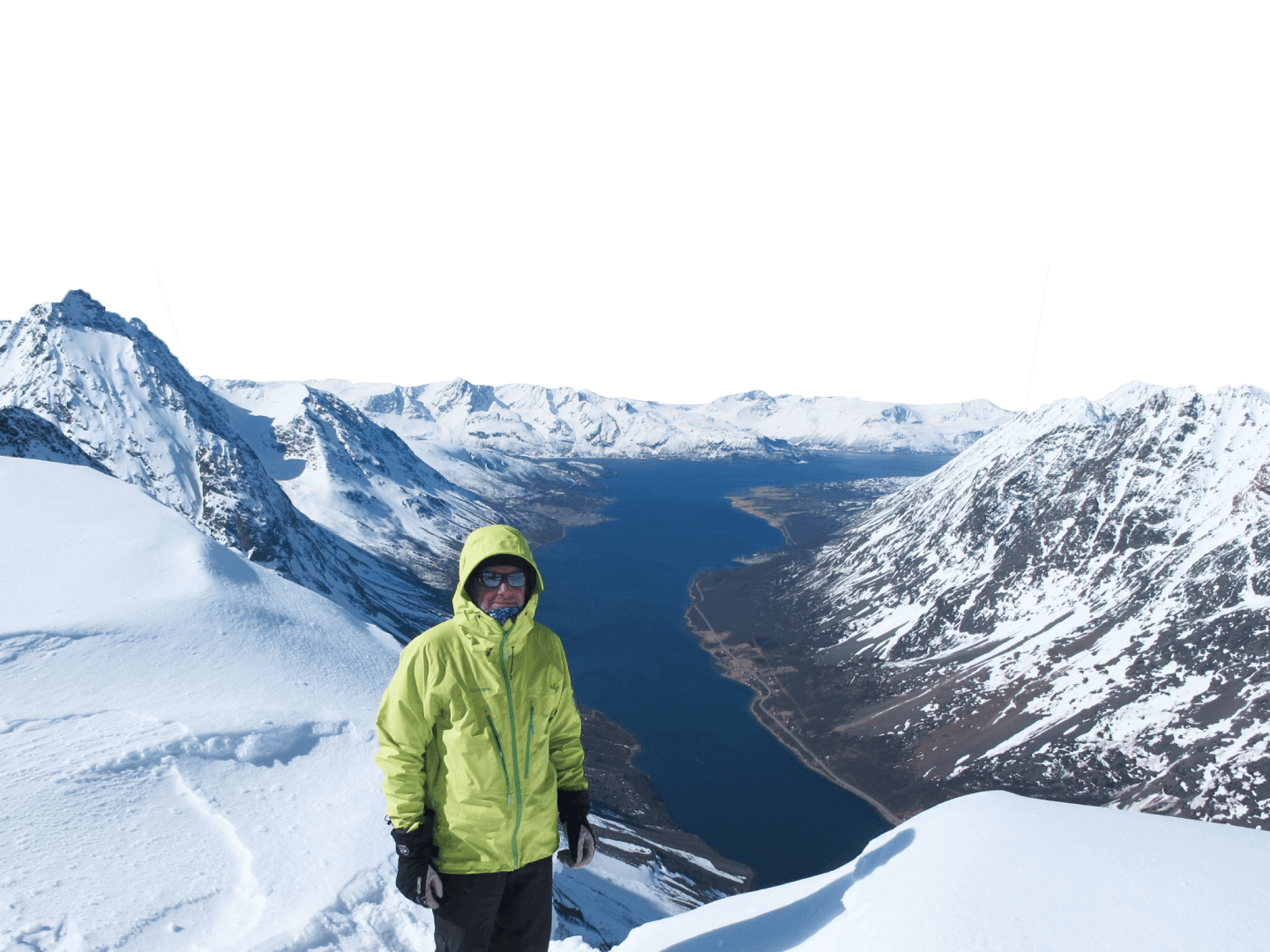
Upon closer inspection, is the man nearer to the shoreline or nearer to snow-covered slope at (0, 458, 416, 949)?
snow-covered slope at (0, 458, 416, 949)

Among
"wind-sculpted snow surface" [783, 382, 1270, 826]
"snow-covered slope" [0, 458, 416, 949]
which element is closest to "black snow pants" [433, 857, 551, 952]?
"snow-covered slope" [0, 458, 416, 949]

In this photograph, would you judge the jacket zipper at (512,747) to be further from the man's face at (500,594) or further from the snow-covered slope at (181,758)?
the snow-covered slope at (181,758)

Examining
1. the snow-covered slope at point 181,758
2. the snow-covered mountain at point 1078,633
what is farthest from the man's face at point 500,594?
the snow-covered mountain at point 1078,633

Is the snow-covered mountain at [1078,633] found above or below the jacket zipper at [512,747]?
below

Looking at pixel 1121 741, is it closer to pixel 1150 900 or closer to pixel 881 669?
pixel 881 669

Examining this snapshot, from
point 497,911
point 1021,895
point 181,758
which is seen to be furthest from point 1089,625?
point 181,758

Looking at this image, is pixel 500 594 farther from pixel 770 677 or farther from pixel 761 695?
pixel 770 677
